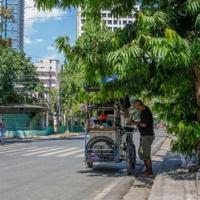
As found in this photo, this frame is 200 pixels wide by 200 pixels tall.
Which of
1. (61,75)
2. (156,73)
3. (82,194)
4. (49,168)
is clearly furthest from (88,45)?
(61,75)

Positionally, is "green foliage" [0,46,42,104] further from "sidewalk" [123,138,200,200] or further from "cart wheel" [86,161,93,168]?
"sidewalk" [123,138,200,200]

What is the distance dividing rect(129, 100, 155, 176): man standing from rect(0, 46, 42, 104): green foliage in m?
41.3

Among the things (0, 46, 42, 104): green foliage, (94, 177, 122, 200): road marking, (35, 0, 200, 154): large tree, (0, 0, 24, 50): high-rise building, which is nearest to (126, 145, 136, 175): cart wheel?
(94, 177, 122, 200): road marking

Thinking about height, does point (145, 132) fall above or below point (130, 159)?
above

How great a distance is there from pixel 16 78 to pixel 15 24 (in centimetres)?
666

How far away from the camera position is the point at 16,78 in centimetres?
5994

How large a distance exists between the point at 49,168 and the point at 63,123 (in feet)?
241

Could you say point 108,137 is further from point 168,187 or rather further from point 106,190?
point 168,187

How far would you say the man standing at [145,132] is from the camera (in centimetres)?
1351

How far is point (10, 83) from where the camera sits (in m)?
59.3

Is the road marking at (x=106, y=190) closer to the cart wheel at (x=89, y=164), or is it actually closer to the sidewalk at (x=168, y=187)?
the sidewalk at (x=168, y=187)

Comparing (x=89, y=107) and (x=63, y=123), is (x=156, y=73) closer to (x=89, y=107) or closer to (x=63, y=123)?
(x=89, y=107)

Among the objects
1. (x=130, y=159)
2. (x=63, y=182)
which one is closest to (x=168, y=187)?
(x=63, y=182)

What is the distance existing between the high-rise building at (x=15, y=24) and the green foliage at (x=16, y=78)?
2360 millimetres
